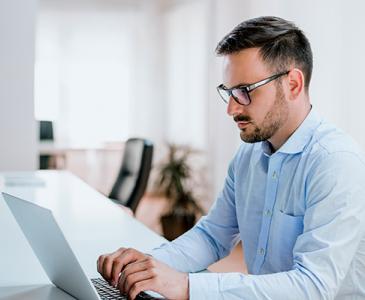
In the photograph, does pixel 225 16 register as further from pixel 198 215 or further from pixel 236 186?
pixel 236 186

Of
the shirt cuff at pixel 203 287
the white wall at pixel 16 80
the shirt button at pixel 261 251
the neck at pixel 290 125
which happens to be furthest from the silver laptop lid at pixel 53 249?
the white wall at pixel 16 80

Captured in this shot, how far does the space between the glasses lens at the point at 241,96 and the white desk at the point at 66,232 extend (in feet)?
1.72

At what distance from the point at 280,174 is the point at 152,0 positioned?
6545 millimetres

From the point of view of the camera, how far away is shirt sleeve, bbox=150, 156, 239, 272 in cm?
149

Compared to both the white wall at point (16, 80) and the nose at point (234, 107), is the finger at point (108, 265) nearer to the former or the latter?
the nose at point (234, 107)

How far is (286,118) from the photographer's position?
1399 mm

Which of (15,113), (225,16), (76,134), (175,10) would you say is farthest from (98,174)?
(15,113)

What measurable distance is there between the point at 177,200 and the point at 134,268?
165 inches

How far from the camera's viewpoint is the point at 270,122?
1.37 meters

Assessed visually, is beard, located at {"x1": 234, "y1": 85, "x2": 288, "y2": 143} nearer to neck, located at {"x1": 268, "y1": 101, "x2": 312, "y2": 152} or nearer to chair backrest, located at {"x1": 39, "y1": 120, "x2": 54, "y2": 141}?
neck, located at {"x1": 268, "y1": 101, "x2": 312, "y2": 152}

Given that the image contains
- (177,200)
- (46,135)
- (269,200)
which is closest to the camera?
(269,200)

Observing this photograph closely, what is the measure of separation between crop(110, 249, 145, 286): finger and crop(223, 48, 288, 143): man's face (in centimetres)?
37

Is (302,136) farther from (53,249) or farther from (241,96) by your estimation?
(53,249)

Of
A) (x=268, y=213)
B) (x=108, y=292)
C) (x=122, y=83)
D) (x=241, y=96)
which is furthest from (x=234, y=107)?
(x=122, y=83)
